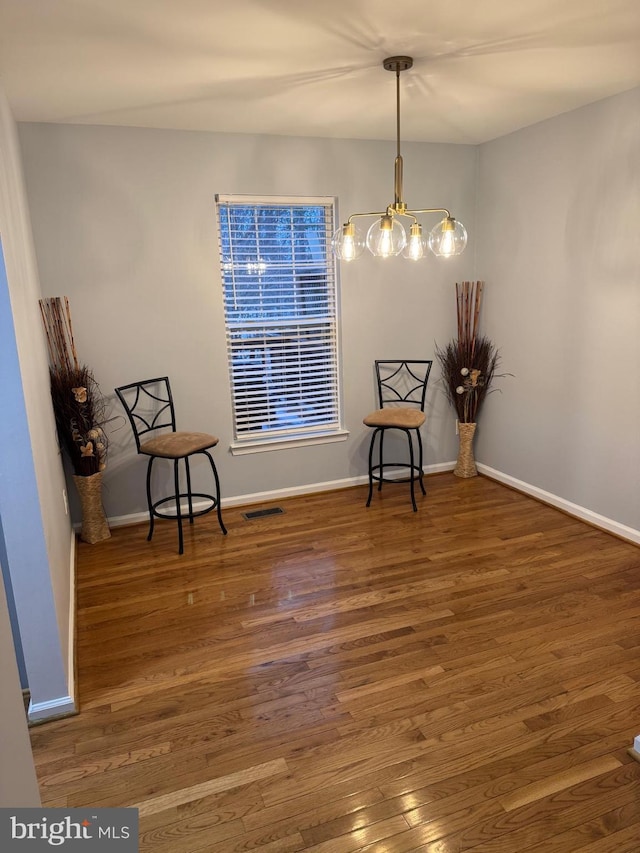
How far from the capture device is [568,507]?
3.93 metres

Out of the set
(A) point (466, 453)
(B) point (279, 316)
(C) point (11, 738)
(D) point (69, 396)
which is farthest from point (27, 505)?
(A) point (466, 453)

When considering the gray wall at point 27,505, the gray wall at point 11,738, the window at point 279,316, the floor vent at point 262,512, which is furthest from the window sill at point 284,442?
the gray wall at point 11,738

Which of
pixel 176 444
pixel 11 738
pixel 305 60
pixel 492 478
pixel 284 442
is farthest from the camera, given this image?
pixel 492 478

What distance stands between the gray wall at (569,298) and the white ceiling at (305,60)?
0.30m

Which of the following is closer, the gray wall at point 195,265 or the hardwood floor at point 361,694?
the hardwood floor at point 361,694

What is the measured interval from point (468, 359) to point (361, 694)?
294 cm

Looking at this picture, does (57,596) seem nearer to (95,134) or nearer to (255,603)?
(255,603)

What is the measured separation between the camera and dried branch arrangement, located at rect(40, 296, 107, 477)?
11.3ft

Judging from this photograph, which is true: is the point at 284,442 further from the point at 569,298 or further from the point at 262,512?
the point at 569,298

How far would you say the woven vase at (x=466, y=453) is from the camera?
464 cm

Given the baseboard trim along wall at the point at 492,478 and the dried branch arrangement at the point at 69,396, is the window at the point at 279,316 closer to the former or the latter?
the baseboard trim along wall at the point at 492,478

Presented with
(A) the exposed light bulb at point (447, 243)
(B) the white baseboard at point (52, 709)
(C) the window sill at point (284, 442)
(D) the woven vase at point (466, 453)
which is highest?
(A) the exposed light bulb at point (447, 243)

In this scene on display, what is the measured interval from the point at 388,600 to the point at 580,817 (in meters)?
1.31

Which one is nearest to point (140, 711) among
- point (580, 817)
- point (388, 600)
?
point (388, 600)
